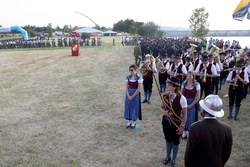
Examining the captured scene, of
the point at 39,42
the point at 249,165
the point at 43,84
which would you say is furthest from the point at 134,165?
the point at 39,42

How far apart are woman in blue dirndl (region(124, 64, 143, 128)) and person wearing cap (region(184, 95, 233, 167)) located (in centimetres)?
305

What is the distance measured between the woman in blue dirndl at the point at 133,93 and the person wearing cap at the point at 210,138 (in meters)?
3.05

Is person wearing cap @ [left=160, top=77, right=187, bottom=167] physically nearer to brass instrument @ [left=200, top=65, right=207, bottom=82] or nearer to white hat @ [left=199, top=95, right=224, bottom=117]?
white hat @ [left=199, top=95, right=224, bottom=117]

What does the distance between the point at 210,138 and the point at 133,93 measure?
3372 mm

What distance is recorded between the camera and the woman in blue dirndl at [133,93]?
19.0ft

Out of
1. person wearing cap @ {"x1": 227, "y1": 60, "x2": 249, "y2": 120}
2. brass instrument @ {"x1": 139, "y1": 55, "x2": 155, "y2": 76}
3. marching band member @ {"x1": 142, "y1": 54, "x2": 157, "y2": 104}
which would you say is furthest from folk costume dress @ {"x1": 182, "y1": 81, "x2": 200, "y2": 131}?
marching band member @ {"x1": 142, "y1": 54, "x2": 157, "y2": 104}

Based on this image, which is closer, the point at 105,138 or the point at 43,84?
the point at 105,138

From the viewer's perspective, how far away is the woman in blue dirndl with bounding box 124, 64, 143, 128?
5.79 meters

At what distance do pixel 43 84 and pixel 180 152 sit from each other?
9.29 meters

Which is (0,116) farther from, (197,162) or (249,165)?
(249,165)

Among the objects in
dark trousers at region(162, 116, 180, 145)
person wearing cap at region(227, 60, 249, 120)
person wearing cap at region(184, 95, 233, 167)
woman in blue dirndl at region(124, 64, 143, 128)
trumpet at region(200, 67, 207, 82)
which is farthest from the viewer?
trumpet at region(200, 67, 207, 82)

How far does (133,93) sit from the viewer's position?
588cm

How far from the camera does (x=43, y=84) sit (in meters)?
11.7

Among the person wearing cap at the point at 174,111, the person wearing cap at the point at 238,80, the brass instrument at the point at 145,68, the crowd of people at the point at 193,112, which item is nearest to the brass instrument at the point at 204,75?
the crowd of people at the point at 193,112
